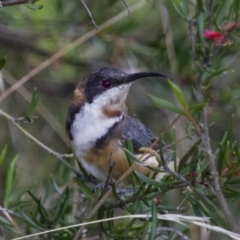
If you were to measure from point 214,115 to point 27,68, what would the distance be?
127 cm

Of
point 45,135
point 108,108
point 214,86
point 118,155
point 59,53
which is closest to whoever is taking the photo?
point 118,155

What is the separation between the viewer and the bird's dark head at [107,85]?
3.47 m

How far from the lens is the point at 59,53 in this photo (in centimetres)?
387

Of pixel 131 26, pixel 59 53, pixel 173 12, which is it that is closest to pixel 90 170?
pixel 59 53

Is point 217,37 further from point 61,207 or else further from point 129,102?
point 129,102

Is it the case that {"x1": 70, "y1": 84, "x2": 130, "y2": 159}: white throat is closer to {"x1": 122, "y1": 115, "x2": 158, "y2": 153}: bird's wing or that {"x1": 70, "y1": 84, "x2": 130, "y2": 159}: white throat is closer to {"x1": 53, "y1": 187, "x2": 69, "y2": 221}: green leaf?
{"x1": 122, "y1": 115, "x2": 158, "y2": 153}: bird's wing

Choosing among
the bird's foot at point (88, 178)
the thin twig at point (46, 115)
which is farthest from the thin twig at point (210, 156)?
the thin twig at point (46, 115)

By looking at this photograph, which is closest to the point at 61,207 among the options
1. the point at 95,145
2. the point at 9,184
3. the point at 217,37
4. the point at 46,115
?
the point at 9,184

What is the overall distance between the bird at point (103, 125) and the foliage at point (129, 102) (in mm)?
98

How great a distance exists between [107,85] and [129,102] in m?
1.24

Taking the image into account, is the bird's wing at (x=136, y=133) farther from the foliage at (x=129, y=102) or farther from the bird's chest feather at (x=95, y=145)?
the foliage at (x=129, y=102)

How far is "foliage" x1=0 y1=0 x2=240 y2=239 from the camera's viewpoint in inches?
94.2

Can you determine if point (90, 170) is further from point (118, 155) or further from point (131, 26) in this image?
point (131, 26)

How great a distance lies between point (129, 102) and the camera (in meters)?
4.78
